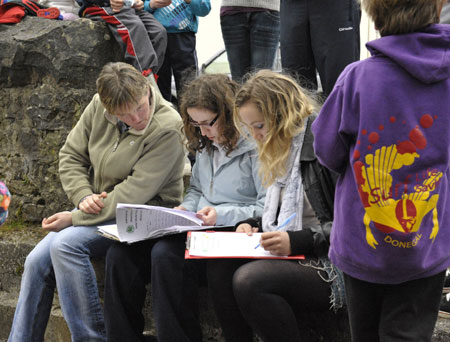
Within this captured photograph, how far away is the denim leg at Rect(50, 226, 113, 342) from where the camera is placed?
3049 mm

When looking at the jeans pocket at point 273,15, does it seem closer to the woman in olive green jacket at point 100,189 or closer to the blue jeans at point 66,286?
the woman in olive green jacket at point 100,189

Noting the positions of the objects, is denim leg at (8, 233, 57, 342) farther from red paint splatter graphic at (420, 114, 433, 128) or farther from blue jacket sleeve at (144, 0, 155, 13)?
red paint splatter graphic at (420, 114, 433, 128)

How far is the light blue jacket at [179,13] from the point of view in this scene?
411 centimetres

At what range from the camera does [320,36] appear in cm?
332

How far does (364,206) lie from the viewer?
188 centimetres

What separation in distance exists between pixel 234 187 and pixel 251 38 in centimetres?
121

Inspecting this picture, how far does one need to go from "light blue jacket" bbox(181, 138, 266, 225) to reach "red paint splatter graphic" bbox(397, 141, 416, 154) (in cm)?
113

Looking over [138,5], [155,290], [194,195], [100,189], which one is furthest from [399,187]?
[138,5]

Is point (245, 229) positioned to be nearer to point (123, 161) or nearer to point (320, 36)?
point (123, 161)

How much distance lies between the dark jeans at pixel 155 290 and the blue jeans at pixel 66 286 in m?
0.18

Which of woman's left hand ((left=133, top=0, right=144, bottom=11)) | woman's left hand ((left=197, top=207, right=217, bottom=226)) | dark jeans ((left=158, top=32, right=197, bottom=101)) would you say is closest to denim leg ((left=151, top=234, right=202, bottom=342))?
woman's left hand ((left=197, top=207, right=217, bottom=226))

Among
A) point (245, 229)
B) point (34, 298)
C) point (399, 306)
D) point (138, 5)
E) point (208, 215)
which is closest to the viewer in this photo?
point (399, 306)

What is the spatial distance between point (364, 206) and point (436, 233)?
217mm

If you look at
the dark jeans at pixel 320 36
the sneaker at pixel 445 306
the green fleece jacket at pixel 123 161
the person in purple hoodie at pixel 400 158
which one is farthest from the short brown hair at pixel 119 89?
the sneaker at pixel 445 306
